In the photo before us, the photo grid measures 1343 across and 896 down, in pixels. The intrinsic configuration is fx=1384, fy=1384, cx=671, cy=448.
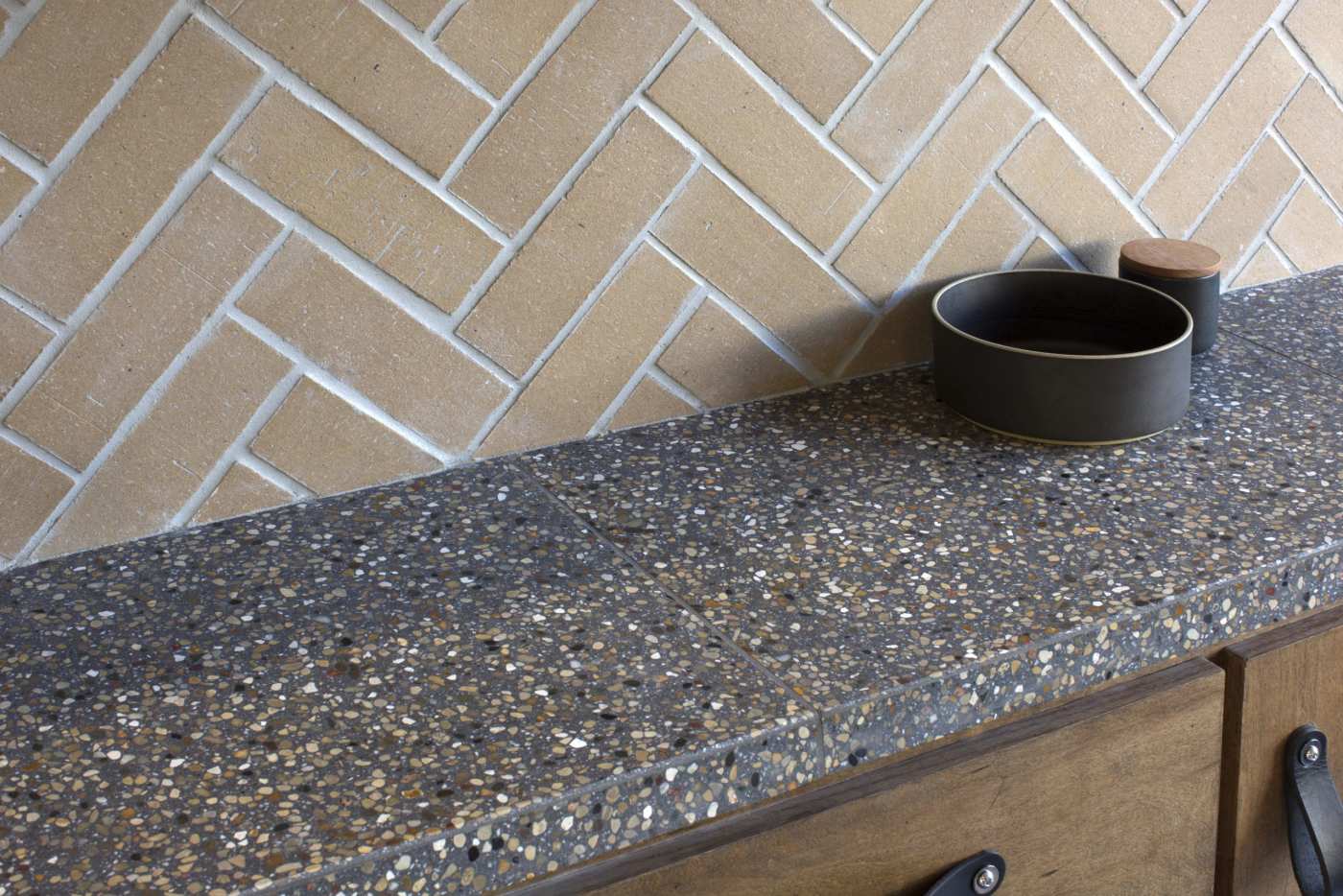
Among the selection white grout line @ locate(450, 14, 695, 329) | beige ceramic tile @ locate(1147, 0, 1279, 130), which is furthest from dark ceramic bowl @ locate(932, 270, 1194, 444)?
white grout line @ locate(450, 14, 695, 329)

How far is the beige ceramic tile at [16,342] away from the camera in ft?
3.24

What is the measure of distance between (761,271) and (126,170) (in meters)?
0.53

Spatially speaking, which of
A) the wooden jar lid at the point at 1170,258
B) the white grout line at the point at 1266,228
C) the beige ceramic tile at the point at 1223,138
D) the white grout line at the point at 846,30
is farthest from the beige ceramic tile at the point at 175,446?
the white grout line at the point at 1266,228

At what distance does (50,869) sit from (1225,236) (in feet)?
4.11

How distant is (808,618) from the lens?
922mm

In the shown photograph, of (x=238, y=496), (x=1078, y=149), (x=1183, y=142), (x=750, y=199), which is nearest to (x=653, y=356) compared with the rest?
(x=750, y=199)

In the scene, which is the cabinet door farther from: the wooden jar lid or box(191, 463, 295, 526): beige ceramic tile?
box(191, 463, 295, 526): beige ceramic tile

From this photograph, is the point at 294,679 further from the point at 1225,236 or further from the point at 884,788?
the point at 1225,236

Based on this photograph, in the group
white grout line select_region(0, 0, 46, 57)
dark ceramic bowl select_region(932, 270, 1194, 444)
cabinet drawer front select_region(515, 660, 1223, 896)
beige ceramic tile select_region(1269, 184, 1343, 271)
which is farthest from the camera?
beige ceramic tile select_region(1269, 184, 1343, 271)

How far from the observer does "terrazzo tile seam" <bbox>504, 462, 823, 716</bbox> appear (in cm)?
85

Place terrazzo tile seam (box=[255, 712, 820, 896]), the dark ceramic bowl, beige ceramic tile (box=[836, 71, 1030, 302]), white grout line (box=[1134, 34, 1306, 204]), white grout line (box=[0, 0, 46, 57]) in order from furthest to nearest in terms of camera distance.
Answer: white grout line (box=[1134, 34, 1306, 204])
beige ceramic tile (box=[836, 71, 1030, 302])
the dark ceramic bowl
white grout line (box=[0, 0, 46, 57])
terrazzo tile seam (box=[255, 712, 820, 896])

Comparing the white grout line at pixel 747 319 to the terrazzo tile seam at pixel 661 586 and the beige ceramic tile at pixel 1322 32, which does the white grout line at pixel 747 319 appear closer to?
the terrazzo tile seam at pixel 661 586

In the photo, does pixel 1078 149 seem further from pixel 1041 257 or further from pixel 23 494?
pixel 23 494

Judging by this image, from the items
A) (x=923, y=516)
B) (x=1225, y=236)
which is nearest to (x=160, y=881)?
(x=923, y=516)
